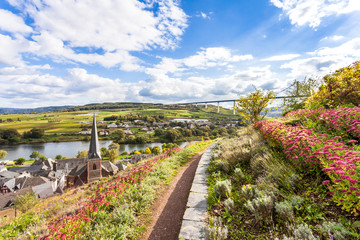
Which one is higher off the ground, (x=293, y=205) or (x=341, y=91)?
(x=341, y=91)

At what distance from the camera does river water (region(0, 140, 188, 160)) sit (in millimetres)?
66062

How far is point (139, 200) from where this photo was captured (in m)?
4.36

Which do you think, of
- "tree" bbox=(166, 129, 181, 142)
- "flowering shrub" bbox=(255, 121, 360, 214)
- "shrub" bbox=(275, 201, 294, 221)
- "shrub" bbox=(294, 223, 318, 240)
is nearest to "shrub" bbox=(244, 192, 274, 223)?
"shrub" bbox=(275, 201, 294, 221)

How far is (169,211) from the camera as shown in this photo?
13.0 feet

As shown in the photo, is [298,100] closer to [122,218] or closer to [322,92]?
[322,92]

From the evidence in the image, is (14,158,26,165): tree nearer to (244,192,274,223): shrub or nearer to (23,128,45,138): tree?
(23,128,45,138): tree

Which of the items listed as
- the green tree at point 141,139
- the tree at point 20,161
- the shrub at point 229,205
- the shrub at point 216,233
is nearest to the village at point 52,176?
the tree at point 20,161

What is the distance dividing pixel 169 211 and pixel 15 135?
121 metres

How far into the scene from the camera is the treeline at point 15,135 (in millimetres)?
83438

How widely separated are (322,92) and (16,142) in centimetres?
12338

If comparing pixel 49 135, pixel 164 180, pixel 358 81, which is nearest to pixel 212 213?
pixel 164 180

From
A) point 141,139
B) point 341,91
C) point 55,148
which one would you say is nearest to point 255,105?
point 341,91

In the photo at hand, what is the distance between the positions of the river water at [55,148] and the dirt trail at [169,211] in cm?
5872

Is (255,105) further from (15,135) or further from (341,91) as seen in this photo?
(15,135)
